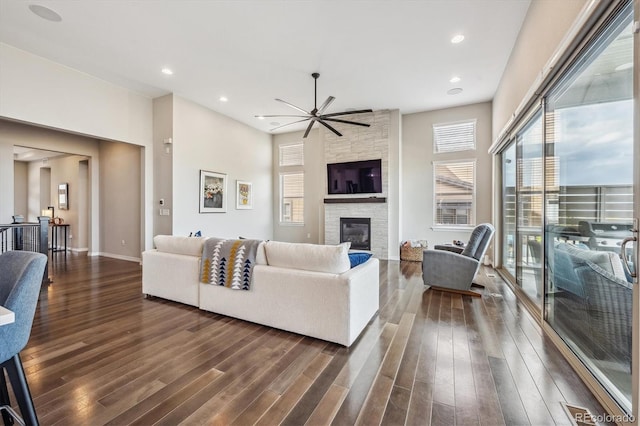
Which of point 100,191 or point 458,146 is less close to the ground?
point 458,146

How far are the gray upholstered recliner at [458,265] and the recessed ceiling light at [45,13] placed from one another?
18.4ft

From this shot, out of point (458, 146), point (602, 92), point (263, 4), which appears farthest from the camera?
point (458, 146)

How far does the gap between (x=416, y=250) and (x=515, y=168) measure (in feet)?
8.51

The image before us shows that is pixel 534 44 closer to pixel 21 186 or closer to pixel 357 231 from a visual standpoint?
pixel 357 231

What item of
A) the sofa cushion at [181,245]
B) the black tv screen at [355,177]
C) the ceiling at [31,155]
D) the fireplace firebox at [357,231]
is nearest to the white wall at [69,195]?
the ceiling at [31,155]

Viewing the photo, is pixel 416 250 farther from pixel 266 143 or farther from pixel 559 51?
pixel 266 143

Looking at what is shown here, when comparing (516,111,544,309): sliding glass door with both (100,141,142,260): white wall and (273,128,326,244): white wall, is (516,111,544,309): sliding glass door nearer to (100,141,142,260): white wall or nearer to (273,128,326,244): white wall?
(273,128,326,244): white wall

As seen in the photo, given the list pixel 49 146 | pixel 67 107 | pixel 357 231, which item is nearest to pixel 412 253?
pixel 357 231

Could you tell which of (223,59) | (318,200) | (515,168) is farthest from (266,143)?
(515,168)

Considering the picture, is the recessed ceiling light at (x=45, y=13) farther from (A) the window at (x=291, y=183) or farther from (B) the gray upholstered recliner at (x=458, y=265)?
(B) the gray upholstered recliner at (x=458, y=265)

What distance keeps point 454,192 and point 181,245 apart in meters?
5.59

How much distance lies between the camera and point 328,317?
7.82 ft

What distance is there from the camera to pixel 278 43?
3777 millimetres

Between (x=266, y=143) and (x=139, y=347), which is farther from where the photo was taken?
(x=266, y=143)
